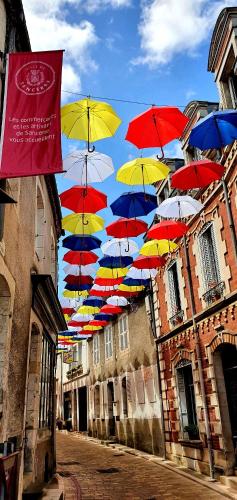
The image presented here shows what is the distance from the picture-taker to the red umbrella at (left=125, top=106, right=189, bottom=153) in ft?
23.7

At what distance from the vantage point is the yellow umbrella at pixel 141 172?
8.55 meters

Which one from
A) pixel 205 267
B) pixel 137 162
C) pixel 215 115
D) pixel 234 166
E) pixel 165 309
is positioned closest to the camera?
pixel 215 115

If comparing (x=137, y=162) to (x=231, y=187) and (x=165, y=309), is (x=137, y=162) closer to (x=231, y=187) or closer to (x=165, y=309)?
(x=231, y=187)

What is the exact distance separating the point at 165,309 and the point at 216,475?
5934 millimetres

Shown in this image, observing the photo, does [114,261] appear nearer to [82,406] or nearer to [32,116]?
[32,116]

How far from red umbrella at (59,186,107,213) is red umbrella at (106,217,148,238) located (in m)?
1.17

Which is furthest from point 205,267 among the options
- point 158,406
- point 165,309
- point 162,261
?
point 158,406

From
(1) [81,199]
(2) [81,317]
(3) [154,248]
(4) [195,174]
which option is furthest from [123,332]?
(4) [195,174]

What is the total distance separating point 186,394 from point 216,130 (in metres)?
9.20

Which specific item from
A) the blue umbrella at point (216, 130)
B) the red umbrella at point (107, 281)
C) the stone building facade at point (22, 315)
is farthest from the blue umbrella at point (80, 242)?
the blue umbrella at point (216, 130)

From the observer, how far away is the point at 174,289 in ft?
47.7

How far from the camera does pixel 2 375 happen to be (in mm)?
5445

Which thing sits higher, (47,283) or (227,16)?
(227,16)

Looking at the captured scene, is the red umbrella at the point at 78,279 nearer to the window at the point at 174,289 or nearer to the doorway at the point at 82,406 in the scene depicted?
the window at the point at 174,289
